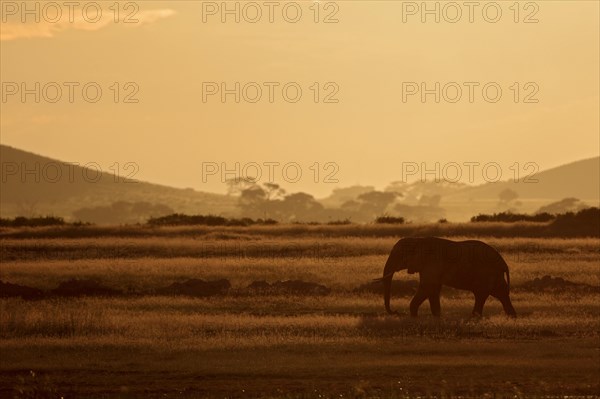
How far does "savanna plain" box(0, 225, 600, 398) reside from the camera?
22000 millimetres

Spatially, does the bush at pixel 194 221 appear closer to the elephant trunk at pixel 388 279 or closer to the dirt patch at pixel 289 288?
the dirt patch at pixel 289 288

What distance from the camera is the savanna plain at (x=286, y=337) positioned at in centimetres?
2200

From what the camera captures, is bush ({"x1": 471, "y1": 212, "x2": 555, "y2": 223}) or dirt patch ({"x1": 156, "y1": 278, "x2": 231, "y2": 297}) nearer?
dirt patch ({"x1": 156, "y1": 278, "x2": 231, "y2": 297})

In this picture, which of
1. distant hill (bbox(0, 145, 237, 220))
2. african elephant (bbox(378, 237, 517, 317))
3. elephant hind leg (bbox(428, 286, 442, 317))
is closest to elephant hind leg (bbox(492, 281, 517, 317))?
african elephant (bbox(378, 237, 517, 317))

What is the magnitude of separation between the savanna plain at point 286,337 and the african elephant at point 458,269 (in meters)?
0.58

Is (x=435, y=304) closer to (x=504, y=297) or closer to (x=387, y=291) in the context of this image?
(x=387, y=291)

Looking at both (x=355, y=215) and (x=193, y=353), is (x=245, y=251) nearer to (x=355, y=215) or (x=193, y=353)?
(x=193, y=353)

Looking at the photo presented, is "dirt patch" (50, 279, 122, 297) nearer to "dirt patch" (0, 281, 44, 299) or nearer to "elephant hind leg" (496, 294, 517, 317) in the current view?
"dirt patch" (0, 281, 44, 299)

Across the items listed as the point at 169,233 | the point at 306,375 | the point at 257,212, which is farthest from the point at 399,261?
the point at 257,212

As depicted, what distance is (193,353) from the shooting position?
2511 centimetres

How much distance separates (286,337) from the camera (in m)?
26.6

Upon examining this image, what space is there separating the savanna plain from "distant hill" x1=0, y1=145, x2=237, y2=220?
411ft

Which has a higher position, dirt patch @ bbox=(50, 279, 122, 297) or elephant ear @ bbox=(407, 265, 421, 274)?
elephant ear @ bbox=(407, 265, 421, 274)

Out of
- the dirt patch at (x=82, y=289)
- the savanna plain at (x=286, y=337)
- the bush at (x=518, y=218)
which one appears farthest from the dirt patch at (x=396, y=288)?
the bush at (x=518, y=218)
